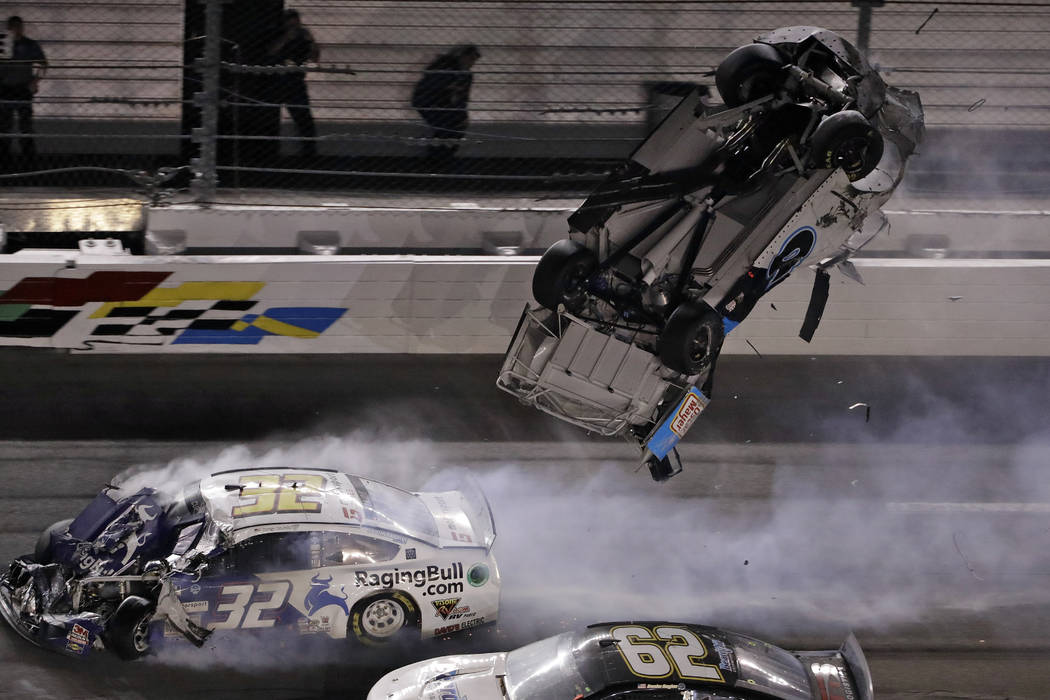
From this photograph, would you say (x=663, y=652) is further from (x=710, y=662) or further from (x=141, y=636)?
(x=141, y=636)

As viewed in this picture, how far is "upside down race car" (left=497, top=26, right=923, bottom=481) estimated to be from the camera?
7.56m

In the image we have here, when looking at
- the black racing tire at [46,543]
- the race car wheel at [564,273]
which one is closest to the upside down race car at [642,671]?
the race car wheel at [564,273]

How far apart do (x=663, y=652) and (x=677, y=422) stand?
89.1 inches

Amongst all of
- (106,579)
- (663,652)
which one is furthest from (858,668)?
(106,579)

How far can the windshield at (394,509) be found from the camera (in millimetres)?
7184

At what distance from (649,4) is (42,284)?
634cm

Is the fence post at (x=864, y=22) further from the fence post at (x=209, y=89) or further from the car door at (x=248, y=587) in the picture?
the car door at (x=248, y=587)

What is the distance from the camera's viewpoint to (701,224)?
7.67m

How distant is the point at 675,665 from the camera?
580 centimetres

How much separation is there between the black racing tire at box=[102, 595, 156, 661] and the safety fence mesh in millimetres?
5222

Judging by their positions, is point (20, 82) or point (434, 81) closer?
point (20, 82)

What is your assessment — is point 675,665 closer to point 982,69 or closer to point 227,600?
point 227,600

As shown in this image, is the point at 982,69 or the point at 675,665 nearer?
the point at 675,665

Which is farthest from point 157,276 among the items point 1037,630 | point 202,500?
point 1037,630
